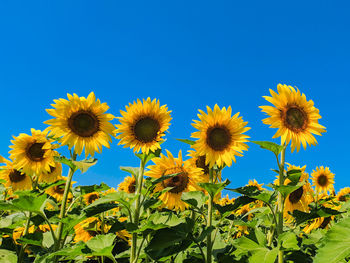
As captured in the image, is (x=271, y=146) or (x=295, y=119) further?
(x=295, y=119)

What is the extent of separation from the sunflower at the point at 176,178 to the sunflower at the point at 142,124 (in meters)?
0.54

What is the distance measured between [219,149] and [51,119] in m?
2.65

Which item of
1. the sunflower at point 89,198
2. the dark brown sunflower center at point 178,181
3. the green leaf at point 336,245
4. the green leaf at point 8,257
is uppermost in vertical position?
the sunflower at point 89,198

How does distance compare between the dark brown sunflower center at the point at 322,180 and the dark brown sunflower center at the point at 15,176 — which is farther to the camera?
the dark brown sunflower center at the point at 322,180

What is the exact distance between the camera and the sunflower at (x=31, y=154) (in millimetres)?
5676

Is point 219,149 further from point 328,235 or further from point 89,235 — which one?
point 89,235

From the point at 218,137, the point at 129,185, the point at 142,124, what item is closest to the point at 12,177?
the point at 129,185

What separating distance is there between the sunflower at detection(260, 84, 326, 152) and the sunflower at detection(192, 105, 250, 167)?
19.3 inches

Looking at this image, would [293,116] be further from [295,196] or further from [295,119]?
[295,196]

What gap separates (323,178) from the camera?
1131cm

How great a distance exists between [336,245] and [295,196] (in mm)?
3509

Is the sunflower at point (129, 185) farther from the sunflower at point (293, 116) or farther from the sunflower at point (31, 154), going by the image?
the sunflower at point (293, 116)

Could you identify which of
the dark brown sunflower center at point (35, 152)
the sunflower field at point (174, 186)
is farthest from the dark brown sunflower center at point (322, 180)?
the dark brown sunflower center at point (35, 152)

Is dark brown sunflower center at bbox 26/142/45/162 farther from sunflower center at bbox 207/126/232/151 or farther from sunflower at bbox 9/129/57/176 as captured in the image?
sunflower center at bbox 207/126/232/151
